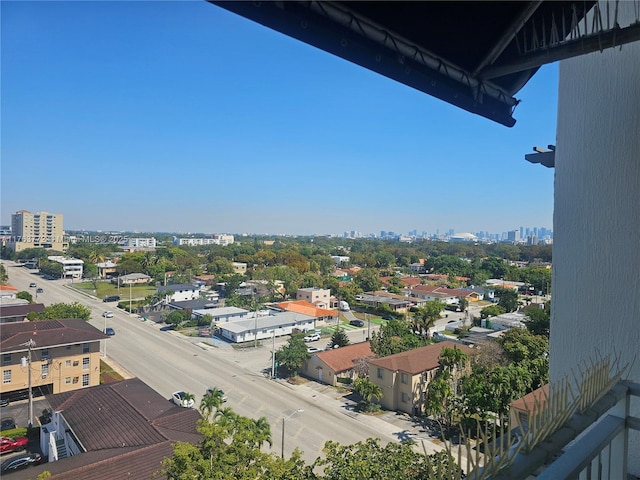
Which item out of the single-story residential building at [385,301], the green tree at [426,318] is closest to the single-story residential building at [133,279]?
the single-story residential building at [385,301]

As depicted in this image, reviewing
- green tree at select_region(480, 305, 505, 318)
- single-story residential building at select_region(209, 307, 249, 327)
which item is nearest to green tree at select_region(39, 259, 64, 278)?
single-story residential building at select_region(209, 307, 249, 327)

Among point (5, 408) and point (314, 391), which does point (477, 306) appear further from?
point (5, 408)

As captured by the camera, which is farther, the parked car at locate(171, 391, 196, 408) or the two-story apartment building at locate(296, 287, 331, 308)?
Answer: the two-story apartment building at locate(296, 287, 331, 308)

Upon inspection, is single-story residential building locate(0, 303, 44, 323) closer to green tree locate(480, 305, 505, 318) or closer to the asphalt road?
the asphalt road

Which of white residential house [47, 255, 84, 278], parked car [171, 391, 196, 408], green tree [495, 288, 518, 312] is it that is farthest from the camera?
white residential house [47, 255, 84, 278]

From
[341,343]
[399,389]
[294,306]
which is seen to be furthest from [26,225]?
[399,389]

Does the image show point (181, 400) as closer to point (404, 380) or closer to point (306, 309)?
point (404, 380)
